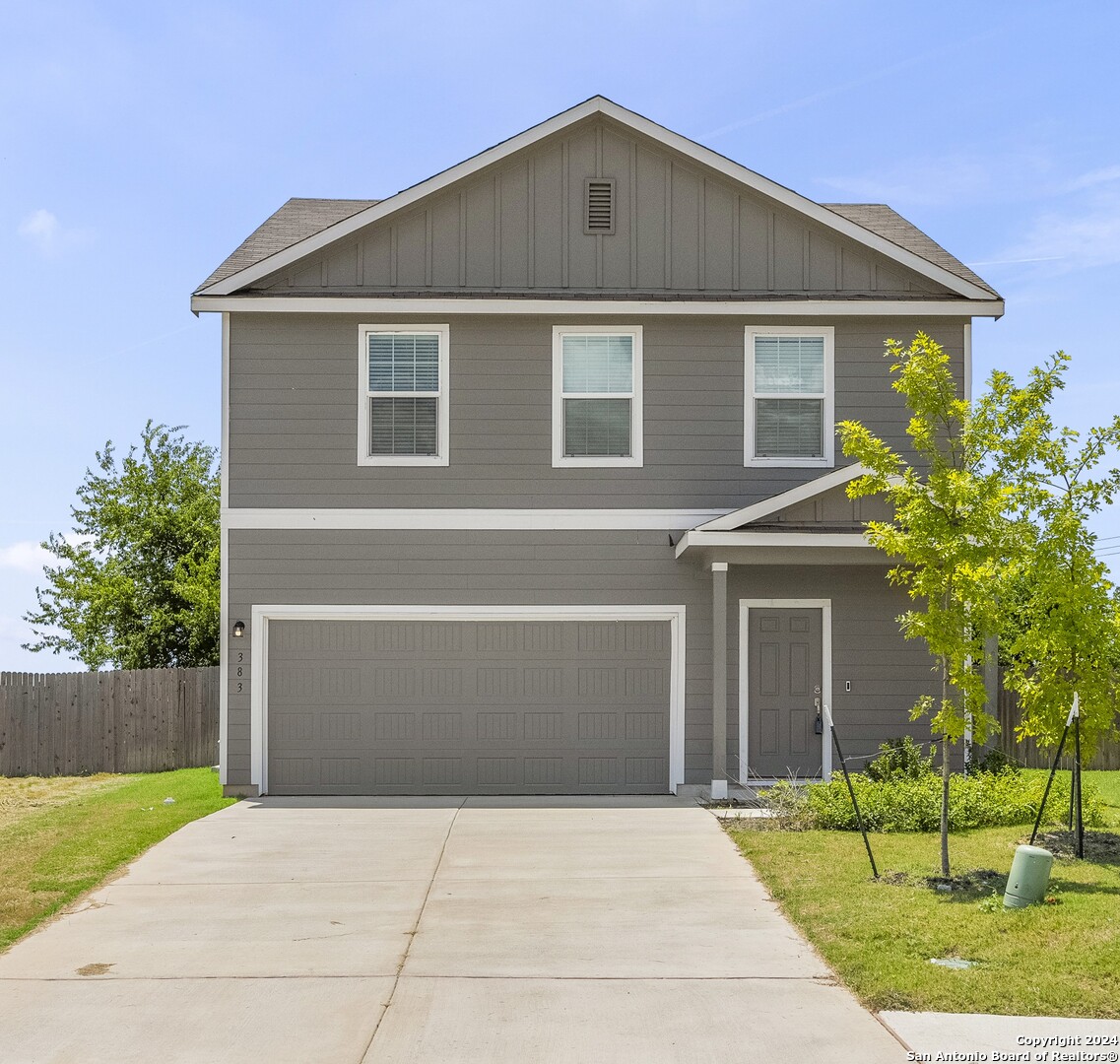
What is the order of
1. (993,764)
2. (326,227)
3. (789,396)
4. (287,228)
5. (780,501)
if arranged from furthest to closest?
(287,228), (326,227), (789,396), (993,764), (780,501)

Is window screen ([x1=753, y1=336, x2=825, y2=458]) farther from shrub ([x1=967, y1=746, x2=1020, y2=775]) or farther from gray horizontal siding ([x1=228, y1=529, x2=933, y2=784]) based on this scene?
shrub ([x1=967, y1=746, x2=1020, y2=775])

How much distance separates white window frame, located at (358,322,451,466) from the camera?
48.3ft

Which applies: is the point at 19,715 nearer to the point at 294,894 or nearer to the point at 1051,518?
the point at 294,894

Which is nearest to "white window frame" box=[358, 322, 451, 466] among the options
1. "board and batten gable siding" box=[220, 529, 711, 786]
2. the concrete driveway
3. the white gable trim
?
"board and batten gable siding" box=[220, 529, 711, 786]

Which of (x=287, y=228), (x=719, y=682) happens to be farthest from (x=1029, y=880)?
(x=287, y=228)

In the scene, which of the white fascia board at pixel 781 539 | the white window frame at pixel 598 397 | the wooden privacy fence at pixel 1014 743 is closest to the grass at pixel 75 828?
the white window frame at pixel 598 397

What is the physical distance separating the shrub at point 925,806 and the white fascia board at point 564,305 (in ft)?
18.8

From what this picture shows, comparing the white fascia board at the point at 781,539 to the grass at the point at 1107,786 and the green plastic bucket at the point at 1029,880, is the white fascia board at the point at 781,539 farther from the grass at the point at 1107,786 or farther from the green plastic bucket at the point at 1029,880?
the green plastic bucket at the point at 1029,880

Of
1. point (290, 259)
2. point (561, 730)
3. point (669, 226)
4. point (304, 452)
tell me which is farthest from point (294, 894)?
point (669, 226)

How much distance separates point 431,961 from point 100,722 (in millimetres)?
14747

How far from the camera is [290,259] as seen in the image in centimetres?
1463

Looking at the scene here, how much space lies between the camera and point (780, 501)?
13844 mm

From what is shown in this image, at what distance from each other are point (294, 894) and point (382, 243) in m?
8.33

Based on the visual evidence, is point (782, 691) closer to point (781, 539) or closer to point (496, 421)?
point (781, 539)
